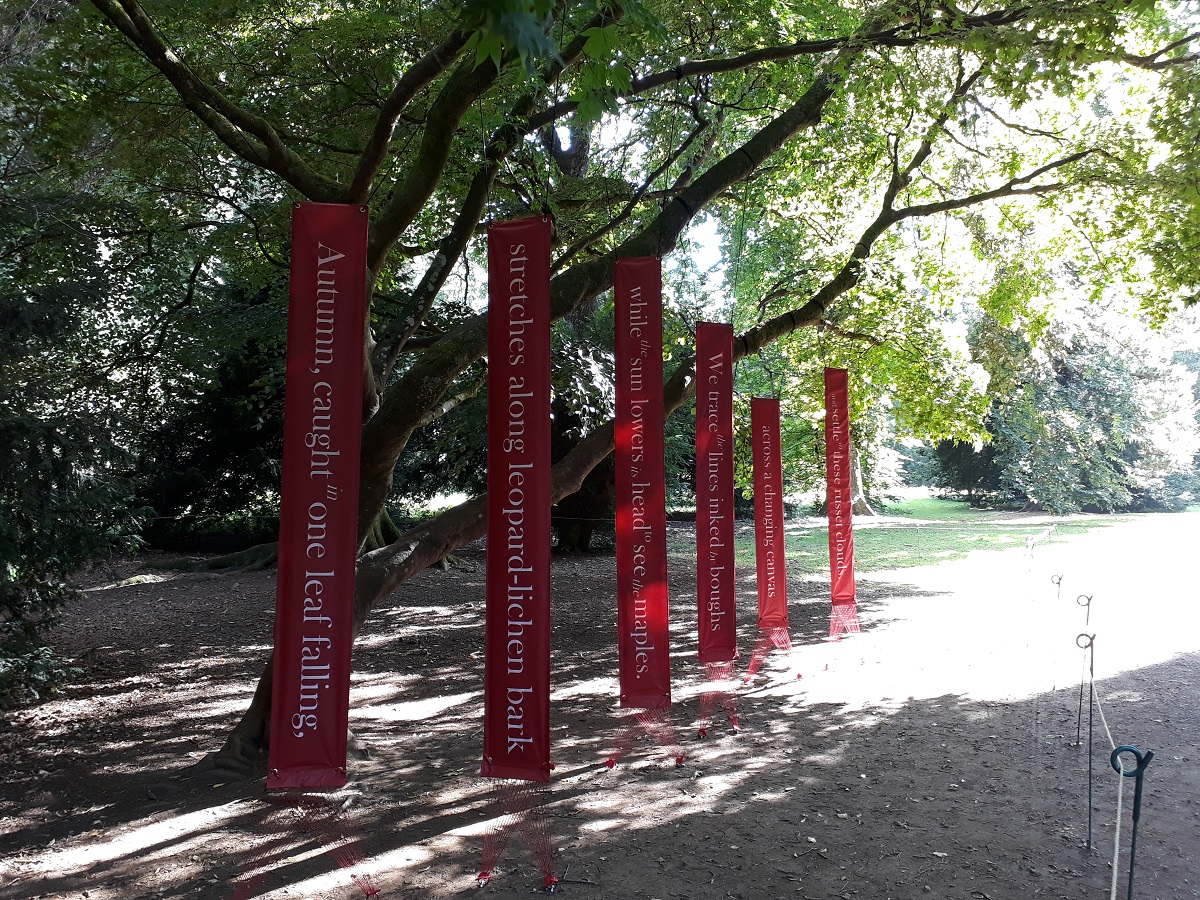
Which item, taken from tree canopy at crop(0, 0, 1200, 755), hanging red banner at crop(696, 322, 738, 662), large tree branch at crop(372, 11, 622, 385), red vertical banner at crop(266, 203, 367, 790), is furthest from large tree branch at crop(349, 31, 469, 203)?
hanging red banner at crop(696, 322, 738, 662)

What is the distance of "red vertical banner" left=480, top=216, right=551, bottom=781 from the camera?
17.1ft

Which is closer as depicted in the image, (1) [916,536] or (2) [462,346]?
(2) [462,346]

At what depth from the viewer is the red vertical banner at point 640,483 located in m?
7.10

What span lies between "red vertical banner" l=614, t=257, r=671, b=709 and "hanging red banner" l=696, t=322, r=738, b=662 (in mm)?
1244

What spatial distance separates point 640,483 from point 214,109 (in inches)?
174

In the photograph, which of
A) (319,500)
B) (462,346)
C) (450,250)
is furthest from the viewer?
(450,250)

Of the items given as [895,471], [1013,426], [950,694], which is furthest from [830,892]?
[895,471]

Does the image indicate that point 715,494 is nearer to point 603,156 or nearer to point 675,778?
point 675,778

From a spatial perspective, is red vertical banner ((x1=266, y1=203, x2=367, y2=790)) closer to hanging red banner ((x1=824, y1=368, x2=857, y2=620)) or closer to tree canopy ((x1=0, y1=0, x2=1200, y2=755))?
tree canopy ((x1=0, y1=0, x2=1200, y2=755))

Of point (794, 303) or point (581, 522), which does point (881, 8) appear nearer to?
point (794, 303)

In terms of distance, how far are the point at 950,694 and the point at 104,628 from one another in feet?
38.3

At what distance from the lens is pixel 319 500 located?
501 centimetres

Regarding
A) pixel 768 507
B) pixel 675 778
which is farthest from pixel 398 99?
pixel 768 507

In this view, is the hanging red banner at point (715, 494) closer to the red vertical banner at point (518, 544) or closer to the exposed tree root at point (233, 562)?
the red vertical banner at point (518, 544)
